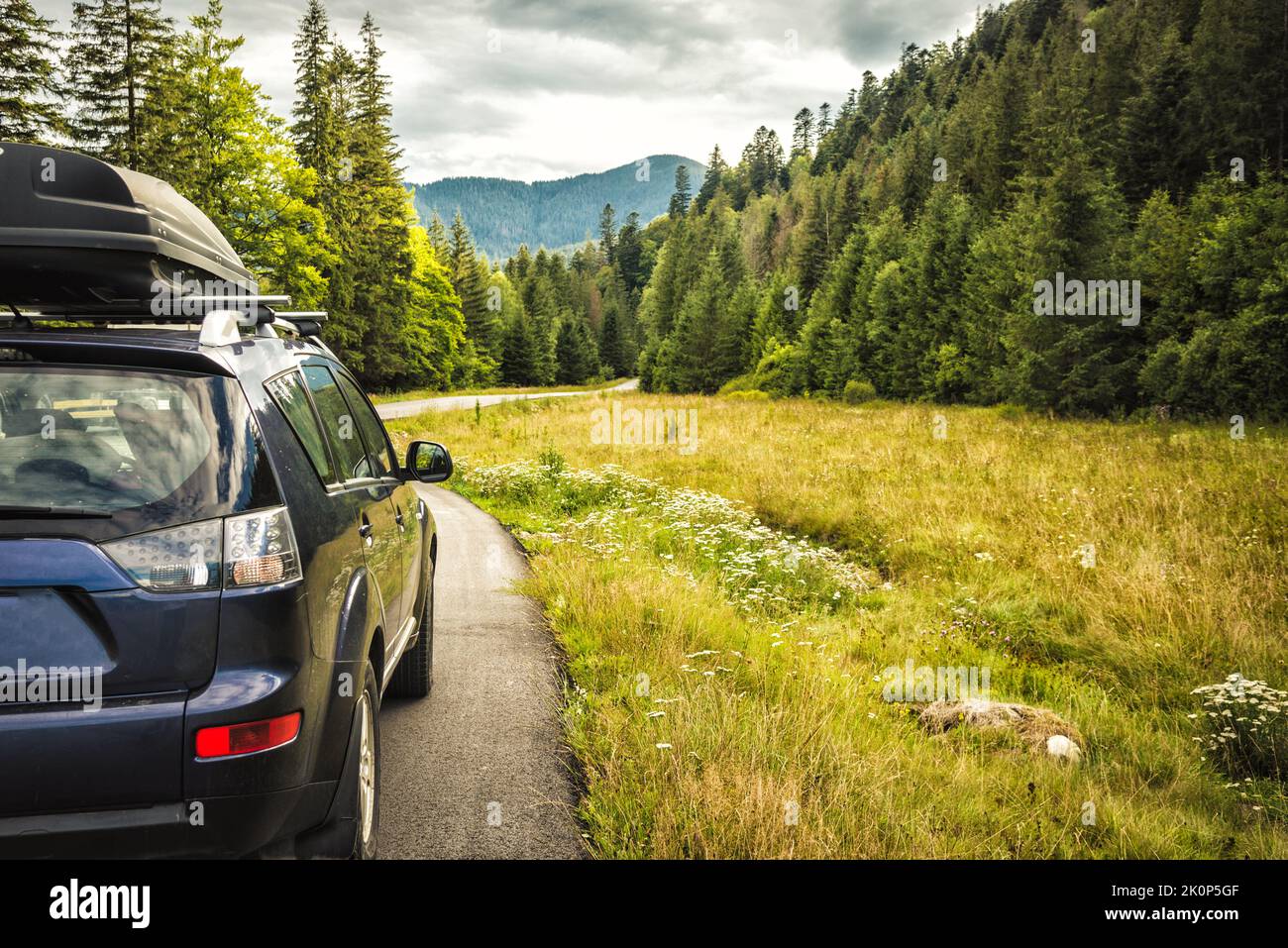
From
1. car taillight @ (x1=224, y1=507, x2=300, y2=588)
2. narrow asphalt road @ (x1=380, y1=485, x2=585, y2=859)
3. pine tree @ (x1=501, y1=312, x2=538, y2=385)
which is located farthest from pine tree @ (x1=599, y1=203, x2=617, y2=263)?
car taillight @ (x1=224, y1=507, x2=300, y2=588)

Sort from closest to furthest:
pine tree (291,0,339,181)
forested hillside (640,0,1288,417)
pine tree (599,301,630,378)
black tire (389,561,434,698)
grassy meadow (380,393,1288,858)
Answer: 1. grassy meadow (380,393,1288,858)
2. black tire (389,561,434,698)
3. forested hillside (640,0,1288,417)
4. pine tree (291,0,339,181)
5. pine tree (599,301,630,378)

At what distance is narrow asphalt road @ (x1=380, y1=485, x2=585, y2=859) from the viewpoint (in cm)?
311

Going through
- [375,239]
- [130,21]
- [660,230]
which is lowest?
[375,239]

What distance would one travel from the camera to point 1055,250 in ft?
79.2

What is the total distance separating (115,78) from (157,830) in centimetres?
3120

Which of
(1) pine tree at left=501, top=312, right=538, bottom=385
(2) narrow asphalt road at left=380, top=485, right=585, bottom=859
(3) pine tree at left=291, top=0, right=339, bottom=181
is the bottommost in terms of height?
(2) narrow asphalt road at left=380, top=485, right=585, bottom=859

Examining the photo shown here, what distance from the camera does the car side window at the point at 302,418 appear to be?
98.2 inches

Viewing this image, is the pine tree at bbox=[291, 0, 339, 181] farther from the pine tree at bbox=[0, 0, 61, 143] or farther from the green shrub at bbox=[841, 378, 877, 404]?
the green shrub at bbox=[841, 378, 877, 404]

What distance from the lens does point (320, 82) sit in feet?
117

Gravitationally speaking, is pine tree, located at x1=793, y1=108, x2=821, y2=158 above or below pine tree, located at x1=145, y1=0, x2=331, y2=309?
above

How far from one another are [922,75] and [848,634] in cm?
12385

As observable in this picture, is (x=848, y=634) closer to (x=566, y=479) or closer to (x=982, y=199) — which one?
(x=566, y=479)

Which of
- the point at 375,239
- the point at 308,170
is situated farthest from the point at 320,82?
the point at 308,170
